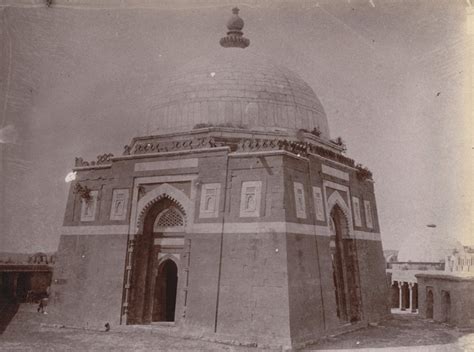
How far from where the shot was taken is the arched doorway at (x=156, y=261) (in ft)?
49.7

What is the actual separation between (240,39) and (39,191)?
888 cm

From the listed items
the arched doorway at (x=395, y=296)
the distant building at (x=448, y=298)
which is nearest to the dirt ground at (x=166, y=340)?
the distant building at (x=448, y=298)

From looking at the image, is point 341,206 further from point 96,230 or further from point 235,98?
point 96,230

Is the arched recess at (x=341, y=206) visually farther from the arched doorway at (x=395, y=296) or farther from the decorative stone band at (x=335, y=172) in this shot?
the arched doorway at (x=395, y=296)

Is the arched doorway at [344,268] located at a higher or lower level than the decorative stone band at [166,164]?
lower

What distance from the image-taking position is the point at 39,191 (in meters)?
14.8

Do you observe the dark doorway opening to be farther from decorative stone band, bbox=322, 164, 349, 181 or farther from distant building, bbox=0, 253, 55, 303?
distant building, bbox=0, 253, 55, 303

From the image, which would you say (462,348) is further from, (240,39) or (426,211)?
(240,39)

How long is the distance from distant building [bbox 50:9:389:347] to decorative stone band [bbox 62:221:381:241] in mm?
35

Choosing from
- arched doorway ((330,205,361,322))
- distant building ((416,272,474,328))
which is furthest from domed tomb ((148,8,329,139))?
distant building ((416,272,474,328))

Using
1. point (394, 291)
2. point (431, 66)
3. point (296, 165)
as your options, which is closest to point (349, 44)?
point (431, 66)

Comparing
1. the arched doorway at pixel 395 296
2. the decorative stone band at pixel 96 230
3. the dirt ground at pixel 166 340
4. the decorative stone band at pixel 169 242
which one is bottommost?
the dirt ground at pixel 166 340

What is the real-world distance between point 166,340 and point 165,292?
253 cm

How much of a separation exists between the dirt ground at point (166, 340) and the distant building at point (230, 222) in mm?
492
